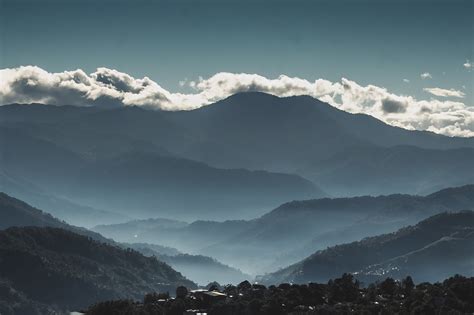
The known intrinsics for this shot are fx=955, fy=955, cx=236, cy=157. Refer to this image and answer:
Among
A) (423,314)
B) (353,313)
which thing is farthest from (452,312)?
(353,313)

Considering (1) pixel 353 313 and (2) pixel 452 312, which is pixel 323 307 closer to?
(1) pixel 353 313

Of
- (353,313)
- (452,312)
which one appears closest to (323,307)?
(353,313)

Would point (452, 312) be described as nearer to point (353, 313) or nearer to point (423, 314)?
point (423, 314)

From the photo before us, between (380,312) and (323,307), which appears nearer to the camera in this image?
(380,312)

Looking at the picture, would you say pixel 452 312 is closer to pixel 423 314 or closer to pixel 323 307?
pixel 423 314

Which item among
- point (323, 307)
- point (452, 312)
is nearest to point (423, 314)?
point (452, 312)

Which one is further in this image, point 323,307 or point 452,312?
point 323,307
